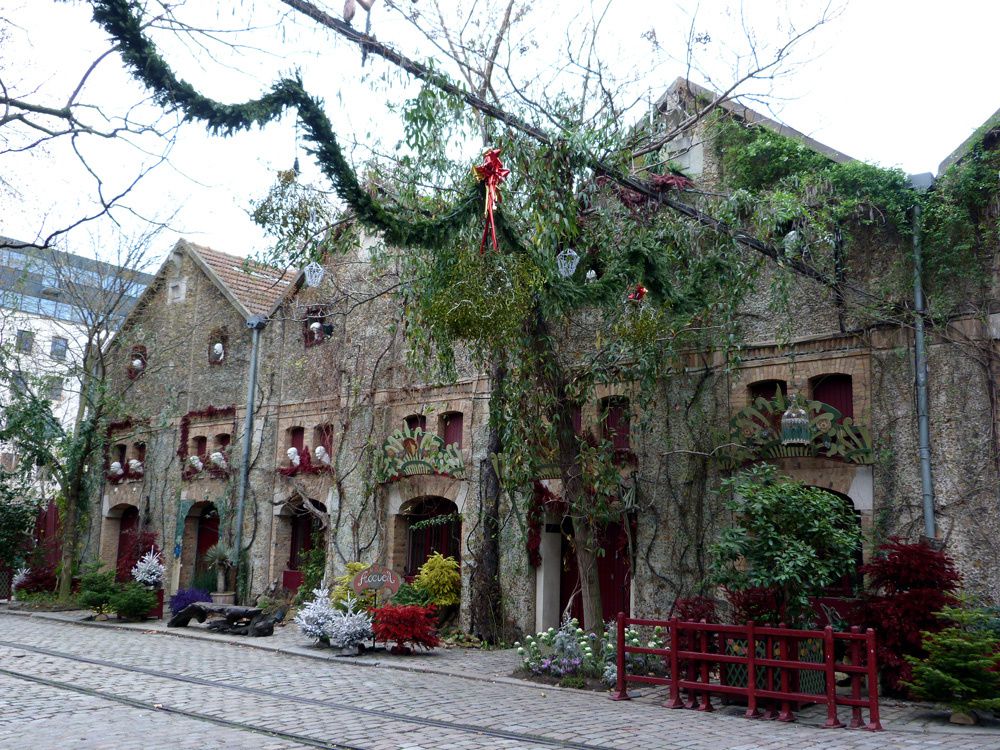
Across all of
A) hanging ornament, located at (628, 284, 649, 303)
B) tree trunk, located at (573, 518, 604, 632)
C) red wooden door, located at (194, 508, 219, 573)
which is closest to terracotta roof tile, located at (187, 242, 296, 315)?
red wooden door, located at (194, 508, 219, 573)

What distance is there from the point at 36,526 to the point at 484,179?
21.2 m

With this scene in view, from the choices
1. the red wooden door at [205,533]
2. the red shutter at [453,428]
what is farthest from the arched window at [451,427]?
the red wooden door at [205,533]

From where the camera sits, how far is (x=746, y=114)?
14.3 meters

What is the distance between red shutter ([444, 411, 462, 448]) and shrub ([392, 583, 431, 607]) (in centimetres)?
269

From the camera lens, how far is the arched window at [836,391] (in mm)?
12758

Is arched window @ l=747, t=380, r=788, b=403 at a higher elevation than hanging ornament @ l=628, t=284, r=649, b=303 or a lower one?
lower

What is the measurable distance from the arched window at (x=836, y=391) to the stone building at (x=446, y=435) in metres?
0.04

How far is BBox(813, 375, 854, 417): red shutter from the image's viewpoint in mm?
12758

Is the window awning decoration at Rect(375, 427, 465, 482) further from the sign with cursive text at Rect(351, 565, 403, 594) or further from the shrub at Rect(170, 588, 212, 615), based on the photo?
the shrub at Rect(170, 588, 212, 615)

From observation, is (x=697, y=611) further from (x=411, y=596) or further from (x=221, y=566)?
(x=221, y=566)

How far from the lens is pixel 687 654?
977 centimetres

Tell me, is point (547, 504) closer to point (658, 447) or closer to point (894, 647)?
point (658, 447)

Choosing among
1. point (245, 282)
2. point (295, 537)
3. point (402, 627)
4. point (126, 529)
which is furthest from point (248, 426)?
point (402, 627)

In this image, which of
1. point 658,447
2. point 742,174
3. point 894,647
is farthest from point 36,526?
point 894,647
